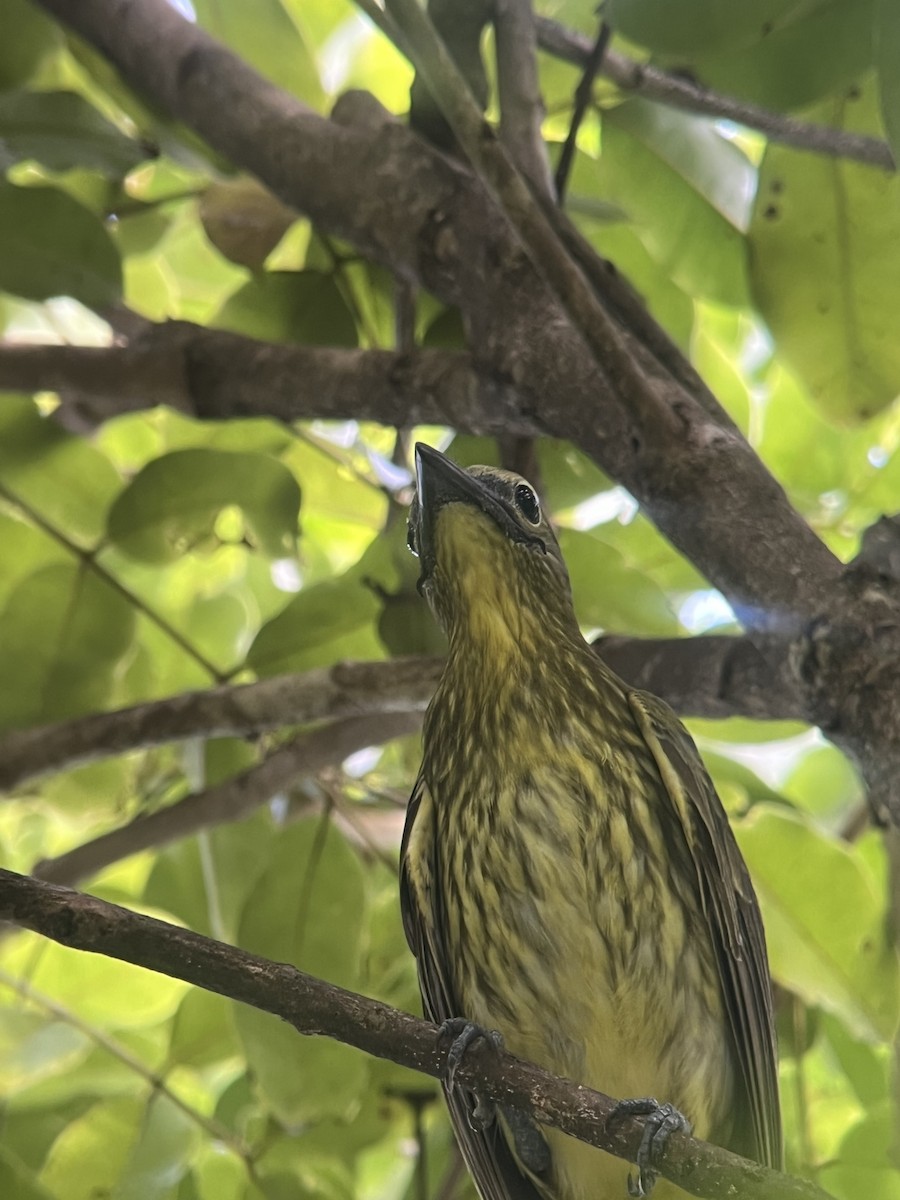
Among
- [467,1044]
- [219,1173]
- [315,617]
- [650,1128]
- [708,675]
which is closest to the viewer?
[650,1128]

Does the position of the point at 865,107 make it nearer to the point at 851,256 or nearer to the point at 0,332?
the point at 851,256

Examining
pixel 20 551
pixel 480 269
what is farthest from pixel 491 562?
pixel 20 551

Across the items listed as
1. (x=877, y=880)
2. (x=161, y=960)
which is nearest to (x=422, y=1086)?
(x=877, y=880)

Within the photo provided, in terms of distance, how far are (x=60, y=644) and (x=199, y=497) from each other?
27cm

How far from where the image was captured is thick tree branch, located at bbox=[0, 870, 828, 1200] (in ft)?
3.25

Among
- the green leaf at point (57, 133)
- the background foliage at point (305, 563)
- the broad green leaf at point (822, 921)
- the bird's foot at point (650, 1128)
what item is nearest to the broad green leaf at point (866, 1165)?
the background foliage at point (305, 563)

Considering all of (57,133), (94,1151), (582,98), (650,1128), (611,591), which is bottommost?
(650,1128)

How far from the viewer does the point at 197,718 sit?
5.38ft

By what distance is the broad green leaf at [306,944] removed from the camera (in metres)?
1.60

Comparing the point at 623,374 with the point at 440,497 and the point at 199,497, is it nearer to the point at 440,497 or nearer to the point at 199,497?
the point at 440,497

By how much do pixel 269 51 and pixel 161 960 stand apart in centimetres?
147

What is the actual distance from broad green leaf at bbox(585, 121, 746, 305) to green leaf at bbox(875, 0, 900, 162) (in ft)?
1.74

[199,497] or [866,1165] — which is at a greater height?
[199,497]

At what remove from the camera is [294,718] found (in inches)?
63.6
